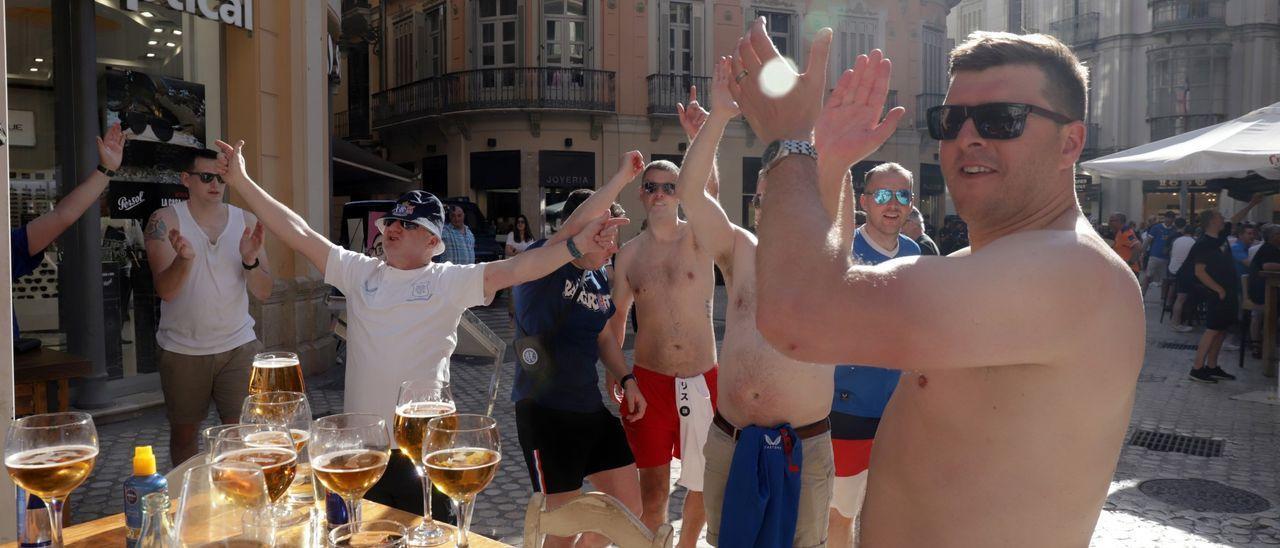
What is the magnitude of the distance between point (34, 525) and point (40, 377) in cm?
233

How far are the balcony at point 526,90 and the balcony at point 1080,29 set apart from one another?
22031mm

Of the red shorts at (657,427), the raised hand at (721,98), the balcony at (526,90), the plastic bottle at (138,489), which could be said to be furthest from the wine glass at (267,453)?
the balcony at (526,90)

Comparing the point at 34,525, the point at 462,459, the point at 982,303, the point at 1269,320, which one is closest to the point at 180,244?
the point at 34,525

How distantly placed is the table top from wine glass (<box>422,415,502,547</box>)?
9.29 feet

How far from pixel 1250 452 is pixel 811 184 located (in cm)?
674

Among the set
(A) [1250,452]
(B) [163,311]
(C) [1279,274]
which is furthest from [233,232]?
(C) [1279,274]

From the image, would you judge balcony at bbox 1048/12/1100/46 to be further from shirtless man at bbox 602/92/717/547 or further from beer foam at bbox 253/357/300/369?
beer foam at bbox 253/357/300/369

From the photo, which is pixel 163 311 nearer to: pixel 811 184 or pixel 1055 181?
pixel 811 184

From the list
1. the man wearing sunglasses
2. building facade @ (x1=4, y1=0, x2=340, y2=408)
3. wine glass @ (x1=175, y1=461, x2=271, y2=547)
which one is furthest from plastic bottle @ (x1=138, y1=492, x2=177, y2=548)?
building facade @ (x1=4, y1=0, x2=340, y2=408)

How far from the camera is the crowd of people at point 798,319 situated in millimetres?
1436

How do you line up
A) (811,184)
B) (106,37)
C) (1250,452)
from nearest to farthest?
(811,184), (1250,452), (106,37)

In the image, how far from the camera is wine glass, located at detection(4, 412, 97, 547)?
5.79 feet

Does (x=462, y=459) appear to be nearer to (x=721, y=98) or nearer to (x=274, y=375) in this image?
(x=274, y=375)

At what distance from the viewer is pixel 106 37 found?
7305 mm
